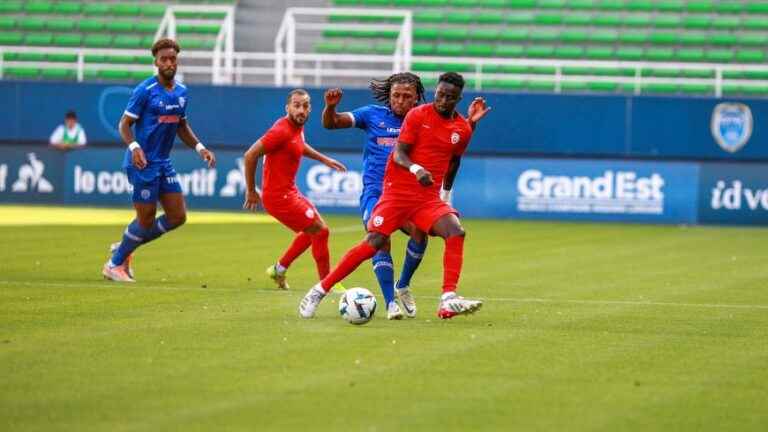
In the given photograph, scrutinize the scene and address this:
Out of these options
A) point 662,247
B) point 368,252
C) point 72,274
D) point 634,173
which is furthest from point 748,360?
point 634,173

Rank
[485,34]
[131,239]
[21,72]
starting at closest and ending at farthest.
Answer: [131,239]
[485,34]
[21,72]

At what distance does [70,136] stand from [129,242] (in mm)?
17147

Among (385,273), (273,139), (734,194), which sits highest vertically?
(273,139)

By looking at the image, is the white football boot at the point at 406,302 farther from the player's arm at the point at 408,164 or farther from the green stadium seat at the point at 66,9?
the green stadium seat at the point at 66,9

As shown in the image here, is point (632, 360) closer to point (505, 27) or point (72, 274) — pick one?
point (72, 274)

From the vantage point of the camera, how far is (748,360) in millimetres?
10031

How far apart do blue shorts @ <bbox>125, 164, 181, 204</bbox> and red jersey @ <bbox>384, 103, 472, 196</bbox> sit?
13.8ft

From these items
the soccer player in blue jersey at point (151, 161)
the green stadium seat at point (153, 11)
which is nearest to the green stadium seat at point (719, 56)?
the green stadium seat at point (153, 11)

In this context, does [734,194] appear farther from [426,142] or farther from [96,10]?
[426,142]

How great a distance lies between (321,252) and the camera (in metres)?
14.6

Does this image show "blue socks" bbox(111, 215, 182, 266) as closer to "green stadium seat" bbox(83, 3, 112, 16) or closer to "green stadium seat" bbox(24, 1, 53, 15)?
"green stadium seat" bbox(83, 3, 112, 16)

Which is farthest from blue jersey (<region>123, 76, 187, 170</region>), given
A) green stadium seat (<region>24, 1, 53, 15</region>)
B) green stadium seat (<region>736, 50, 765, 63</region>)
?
green stadium seat (<region>24, 1, 53, 15</region>)

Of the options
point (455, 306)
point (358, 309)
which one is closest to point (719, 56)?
point (455, 306)

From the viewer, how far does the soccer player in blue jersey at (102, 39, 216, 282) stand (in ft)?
50.7
